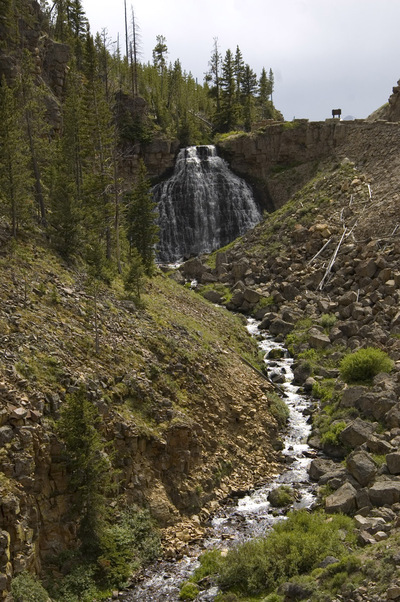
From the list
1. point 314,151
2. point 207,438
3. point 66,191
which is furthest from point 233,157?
point 207,438

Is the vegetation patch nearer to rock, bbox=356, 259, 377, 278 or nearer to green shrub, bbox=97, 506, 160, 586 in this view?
green shrub, bbox=97, 506, 160, 586

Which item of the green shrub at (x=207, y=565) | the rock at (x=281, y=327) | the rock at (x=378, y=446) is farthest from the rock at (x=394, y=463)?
the rock at (x=281, y=327)

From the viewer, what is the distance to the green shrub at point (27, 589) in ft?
45.4

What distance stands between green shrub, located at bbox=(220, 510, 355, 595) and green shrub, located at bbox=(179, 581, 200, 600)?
83 centimetres

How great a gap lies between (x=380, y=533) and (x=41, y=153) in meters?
26.1

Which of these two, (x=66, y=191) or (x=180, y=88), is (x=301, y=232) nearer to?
(x=66, y=191)

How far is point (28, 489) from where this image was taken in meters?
15.8

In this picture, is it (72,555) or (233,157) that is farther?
(233,157)

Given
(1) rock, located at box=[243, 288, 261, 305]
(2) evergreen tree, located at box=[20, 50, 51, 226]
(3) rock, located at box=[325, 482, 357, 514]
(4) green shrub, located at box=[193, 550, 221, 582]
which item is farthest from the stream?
(2) evergreen tree, located at box=[20, 50, 51, 226]

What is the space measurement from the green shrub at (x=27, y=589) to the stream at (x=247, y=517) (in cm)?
267

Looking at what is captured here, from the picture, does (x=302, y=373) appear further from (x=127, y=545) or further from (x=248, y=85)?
(x=248, y=85)

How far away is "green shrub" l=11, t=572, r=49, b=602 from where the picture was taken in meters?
13.9

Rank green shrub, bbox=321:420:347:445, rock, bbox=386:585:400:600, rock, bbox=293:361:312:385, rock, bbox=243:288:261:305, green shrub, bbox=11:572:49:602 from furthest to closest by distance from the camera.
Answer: rock, bbox=243:288:261:305 < rock, bbox=293:361:312:385 < green shrub, bbox=321:420:347:445 < green shrub, bbox=11:572:49:602 < rock, bbox=386:585:400:600

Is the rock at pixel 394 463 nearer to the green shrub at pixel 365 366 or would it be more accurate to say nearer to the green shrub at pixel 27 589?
the green shrub at pixel 365 366
